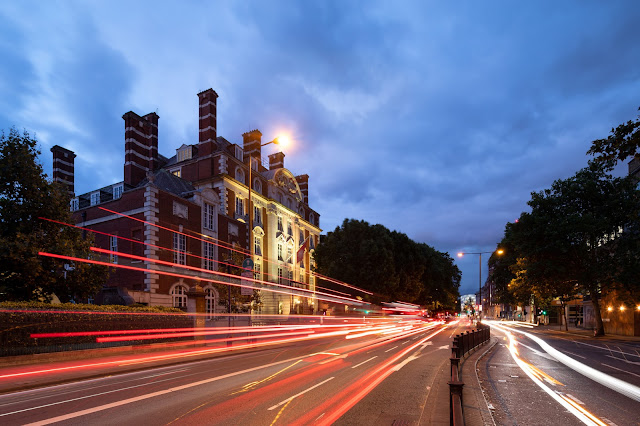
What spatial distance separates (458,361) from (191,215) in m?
30.5

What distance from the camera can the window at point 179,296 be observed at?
33688 millimetres

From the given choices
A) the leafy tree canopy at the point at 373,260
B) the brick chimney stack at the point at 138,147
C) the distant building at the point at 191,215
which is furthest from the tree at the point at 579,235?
the brick chimney stack at the point at 138,147

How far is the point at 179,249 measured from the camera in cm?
3503

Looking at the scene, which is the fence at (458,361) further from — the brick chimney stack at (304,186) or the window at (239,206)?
the brick chimney stack at (304,186)

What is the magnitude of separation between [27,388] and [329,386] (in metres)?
8.12

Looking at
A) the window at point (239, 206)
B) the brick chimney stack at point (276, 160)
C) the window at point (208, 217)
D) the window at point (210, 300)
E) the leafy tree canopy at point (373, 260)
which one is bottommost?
the window at point (210, 300)

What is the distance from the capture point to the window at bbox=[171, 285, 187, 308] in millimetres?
33688

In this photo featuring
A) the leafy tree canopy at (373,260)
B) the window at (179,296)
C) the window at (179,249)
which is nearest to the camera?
the window at (179,296)

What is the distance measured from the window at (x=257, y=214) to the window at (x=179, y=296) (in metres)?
15.6

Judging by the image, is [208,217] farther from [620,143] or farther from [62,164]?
[620,143]

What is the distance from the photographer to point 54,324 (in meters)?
16.8

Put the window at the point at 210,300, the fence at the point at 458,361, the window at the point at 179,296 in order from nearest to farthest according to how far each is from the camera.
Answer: the fence at the point at 458,361 < the window at the point at 179,296 < the window at the point at 210,300

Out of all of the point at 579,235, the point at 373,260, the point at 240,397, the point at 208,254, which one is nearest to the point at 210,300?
the point at 208,254

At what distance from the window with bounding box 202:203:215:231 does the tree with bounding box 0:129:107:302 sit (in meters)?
17.2
